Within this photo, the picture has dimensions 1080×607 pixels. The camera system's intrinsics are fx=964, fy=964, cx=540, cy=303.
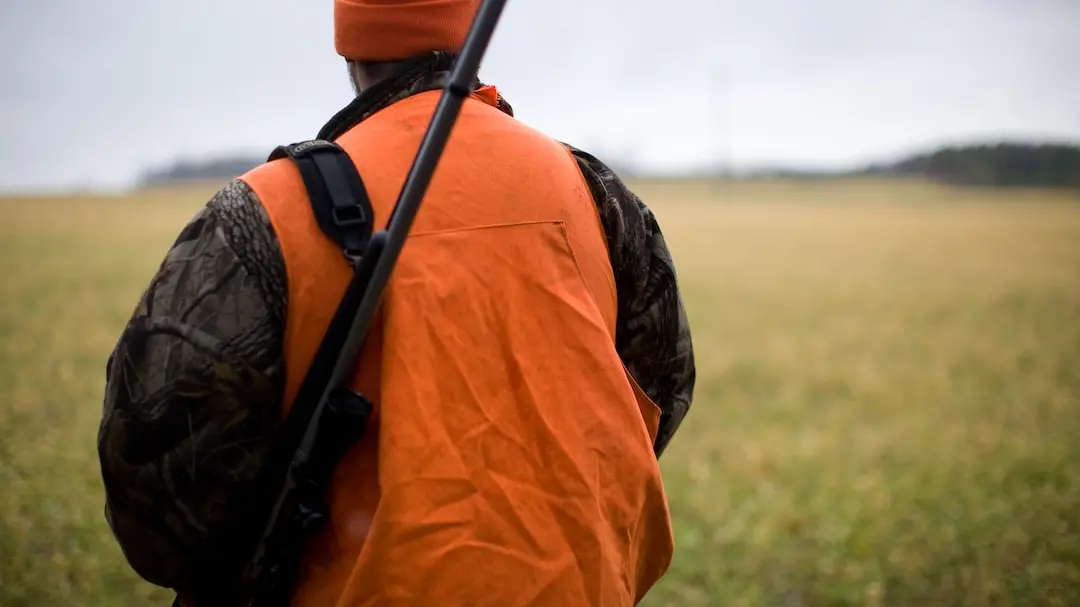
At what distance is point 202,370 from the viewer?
1.53m

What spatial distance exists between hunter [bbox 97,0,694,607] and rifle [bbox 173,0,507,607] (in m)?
0.03

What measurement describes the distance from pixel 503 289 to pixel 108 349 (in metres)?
7.16

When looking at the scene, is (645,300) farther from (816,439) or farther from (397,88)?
(816,439)

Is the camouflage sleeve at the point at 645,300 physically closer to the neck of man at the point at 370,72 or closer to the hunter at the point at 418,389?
the hunter at the point at 418,389

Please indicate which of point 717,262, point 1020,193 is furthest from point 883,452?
point 1020,193

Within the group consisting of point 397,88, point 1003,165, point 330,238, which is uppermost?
point 397,88

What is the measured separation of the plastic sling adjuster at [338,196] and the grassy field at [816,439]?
A: 9.69 ft

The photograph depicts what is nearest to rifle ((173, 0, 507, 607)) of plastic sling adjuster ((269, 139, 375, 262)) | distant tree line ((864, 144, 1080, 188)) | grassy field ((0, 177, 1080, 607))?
plastic sling adjuster ((269, 139, 375, 262))

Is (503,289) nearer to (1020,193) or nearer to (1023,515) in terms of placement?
(1023,515)

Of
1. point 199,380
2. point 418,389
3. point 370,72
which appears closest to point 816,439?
point 370,72

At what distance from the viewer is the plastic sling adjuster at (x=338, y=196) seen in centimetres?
151

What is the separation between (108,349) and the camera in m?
7.83

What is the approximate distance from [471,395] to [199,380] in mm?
433

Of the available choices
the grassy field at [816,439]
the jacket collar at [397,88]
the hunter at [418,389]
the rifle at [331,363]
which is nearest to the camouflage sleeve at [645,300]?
the hunter at [418,389]
